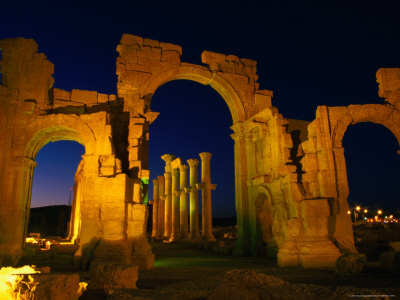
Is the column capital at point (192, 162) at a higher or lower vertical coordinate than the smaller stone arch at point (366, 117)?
higher

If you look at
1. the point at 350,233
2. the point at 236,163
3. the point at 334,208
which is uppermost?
the point at 236,163

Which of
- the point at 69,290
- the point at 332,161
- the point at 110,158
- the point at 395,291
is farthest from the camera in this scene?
the point at 332,161

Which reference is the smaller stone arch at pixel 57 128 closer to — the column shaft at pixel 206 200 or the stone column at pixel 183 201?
the column shaft at pixel 206 200

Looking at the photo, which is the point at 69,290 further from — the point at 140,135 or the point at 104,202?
the point at 140,135

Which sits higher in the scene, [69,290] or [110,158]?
[110,158]

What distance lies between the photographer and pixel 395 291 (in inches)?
240

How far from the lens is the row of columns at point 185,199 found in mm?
23688

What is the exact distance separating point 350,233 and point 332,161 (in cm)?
259

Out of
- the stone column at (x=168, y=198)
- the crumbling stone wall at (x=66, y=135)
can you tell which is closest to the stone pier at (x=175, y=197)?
the stone column at (x=168, y=198)

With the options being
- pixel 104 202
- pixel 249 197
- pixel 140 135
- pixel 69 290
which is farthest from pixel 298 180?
pixel 69 290

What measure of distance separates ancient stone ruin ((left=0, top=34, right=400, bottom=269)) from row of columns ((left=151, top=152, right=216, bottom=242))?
820cm

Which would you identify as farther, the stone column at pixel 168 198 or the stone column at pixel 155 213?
the stone column at pixel 155 213

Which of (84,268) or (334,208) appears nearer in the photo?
(84,268)

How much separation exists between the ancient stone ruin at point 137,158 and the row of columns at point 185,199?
8.20 metres
